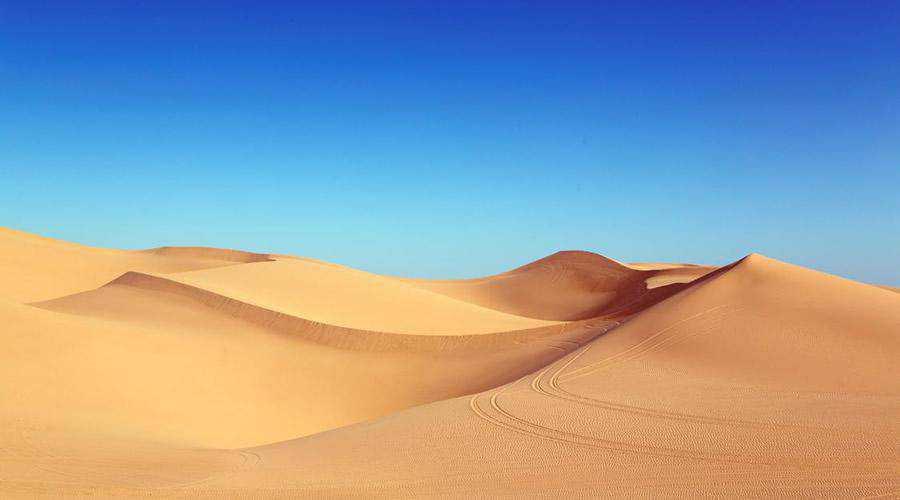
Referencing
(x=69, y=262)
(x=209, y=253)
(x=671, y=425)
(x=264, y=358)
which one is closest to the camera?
(x=671, y=425)

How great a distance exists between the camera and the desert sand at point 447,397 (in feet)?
23.1

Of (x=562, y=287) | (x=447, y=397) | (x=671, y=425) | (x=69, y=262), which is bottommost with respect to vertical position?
(x=447, y=397)

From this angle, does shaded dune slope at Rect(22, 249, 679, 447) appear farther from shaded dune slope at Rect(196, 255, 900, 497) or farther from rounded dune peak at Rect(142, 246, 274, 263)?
rounded dune peak at Rect(142, 246, 274, 263)

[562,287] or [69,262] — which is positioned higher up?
[69,262]

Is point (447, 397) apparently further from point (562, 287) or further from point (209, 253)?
point (209, 253)

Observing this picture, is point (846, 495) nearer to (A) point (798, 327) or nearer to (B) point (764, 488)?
(B) point (764, 488)

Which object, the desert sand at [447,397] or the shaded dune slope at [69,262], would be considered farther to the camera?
the shaded dune slope at [69,262]

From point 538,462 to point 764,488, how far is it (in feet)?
7.91

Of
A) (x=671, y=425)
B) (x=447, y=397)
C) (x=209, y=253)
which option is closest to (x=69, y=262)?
(x=209, y=253)

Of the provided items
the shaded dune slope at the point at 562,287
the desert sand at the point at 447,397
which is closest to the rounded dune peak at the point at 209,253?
the shaded dune slope at the point at 562,287

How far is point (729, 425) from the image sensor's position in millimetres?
8477

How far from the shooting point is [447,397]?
603 inches

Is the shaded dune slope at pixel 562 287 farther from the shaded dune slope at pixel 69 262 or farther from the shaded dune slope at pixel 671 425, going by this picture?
the shaded dune slope at pixel 671 425

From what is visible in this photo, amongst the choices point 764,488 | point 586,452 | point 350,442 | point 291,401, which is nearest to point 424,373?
point 291,401
